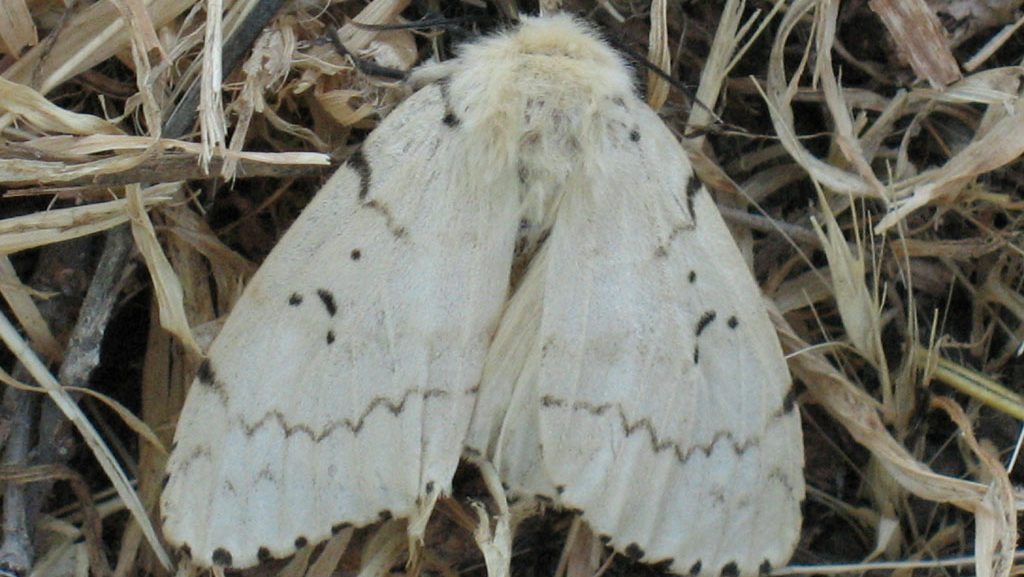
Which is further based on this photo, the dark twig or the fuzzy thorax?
the dark twig

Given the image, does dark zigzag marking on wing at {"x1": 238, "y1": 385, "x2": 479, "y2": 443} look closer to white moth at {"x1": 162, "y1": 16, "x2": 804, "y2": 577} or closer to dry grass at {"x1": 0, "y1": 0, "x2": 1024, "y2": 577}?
white moth at {"x1": 162, "y1": 16, "x2": 804, "y2": 577}

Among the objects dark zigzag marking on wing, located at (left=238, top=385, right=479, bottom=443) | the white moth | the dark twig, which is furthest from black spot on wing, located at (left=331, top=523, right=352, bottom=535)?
the dark twig

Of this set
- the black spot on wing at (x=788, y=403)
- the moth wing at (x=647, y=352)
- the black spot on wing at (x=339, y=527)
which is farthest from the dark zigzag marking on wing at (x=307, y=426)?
the black spot on wing at (x=788, y=403)

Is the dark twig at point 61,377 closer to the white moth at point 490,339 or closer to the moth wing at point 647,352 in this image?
the white moth at point 490,339

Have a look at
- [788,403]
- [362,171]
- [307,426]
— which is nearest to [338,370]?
[307,426]

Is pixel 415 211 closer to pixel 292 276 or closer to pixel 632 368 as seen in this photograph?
pixel 292 276

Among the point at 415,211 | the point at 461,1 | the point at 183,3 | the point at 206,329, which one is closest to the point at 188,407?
the point at 206,329
